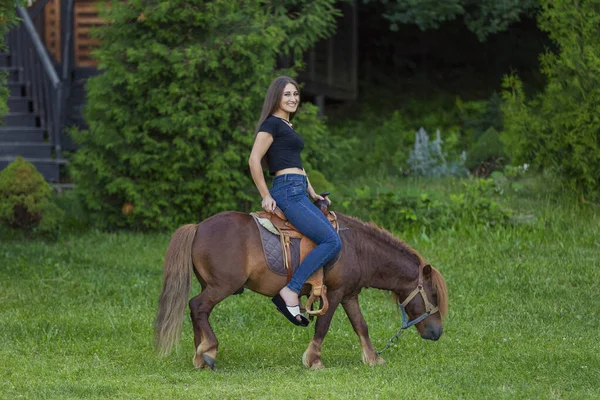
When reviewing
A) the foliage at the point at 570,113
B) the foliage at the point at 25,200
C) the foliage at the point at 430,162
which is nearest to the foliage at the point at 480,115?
the foliage at the point at 430,162

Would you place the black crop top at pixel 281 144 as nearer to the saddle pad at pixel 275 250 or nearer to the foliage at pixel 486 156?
the saddle pad at pixel 275 250

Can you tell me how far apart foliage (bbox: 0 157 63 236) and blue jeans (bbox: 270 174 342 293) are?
6.21 metres

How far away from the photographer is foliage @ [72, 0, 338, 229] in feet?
43.1

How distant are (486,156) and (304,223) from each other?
34.3ft

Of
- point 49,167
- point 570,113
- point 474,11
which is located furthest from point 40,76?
point 570,113

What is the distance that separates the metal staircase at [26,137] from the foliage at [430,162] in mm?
5826

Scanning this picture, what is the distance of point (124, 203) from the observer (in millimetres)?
13617

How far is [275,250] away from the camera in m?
7.41

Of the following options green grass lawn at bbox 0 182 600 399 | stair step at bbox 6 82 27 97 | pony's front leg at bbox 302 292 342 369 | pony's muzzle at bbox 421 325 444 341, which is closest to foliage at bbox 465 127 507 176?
green grass lawn at bbox 0 182 600 399

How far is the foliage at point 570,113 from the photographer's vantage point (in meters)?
13.0

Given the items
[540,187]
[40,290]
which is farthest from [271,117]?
[540,187]

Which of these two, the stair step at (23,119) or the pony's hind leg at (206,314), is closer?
the pony's hind leg at (206,314)

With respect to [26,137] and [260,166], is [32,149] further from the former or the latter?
[260,166]

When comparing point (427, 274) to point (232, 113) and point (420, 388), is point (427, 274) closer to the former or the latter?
point (420, 388)
